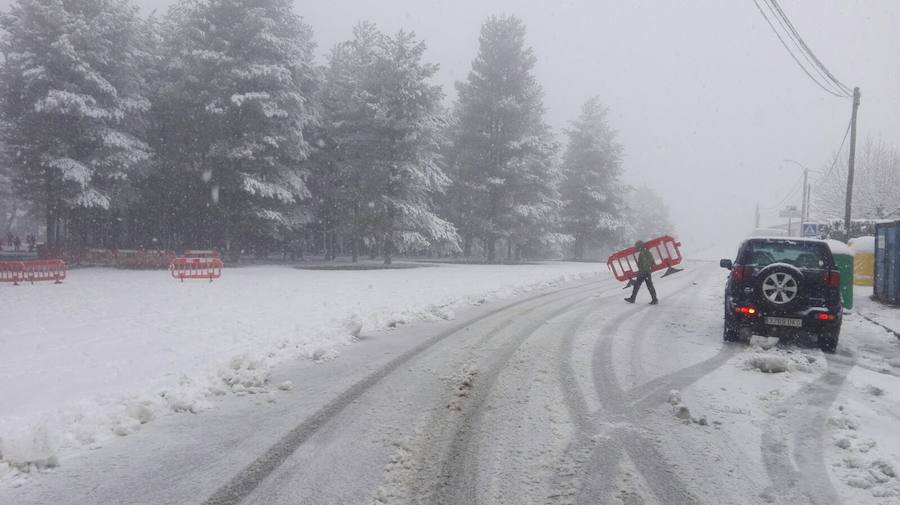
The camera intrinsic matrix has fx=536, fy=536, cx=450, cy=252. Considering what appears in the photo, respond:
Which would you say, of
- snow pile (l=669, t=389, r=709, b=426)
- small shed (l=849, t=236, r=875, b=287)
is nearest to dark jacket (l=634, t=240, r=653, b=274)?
snow pile (l=669, t=389, r=709, b=426)

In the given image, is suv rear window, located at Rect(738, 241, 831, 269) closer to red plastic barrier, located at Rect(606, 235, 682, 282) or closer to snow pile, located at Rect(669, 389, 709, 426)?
snow pile, located at Rect(669, 389, 709, 426)

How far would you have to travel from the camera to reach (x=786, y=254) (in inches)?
353

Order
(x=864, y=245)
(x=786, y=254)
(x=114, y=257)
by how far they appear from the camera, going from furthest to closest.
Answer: (x=114, y=257), (x=864, y=245), (x=786, y=254)

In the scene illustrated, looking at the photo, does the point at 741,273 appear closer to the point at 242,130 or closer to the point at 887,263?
the point at 887,263

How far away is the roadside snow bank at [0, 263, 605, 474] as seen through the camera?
15.7ft

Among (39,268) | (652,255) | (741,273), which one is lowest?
(39,268)

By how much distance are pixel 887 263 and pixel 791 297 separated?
990 cm

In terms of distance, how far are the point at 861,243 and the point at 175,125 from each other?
3250 cm

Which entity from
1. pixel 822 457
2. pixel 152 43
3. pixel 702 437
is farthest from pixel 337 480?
pixel 152 43

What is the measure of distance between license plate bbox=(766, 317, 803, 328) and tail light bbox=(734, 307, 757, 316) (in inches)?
8.4

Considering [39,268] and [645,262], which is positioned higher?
[645,262]

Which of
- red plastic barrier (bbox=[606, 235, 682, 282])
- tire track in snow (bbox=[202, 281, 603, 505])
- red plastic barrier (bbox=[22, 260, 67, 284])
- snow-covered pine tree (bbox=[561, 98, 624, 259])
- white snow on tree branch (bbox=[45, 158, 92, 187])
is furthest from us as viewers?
snow-covered pine tree (bbox=[561, 98, 624, 259])

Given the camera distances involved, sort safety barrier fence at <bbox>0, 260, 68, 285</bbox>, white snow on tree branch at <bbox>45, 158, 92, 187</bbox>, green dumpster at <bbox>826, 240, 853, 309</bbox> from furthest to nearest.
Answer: white snow on tree branch at <bbox>45, 158, 92, 187</bbox>
safety barrier fence at <bbox>0, 260, 68, 285</bbox>
green dumpster at <bbox>826, 240, 853, 309</bbox>

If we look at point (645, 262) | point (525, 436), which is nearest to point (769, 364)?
point (525, 436)
